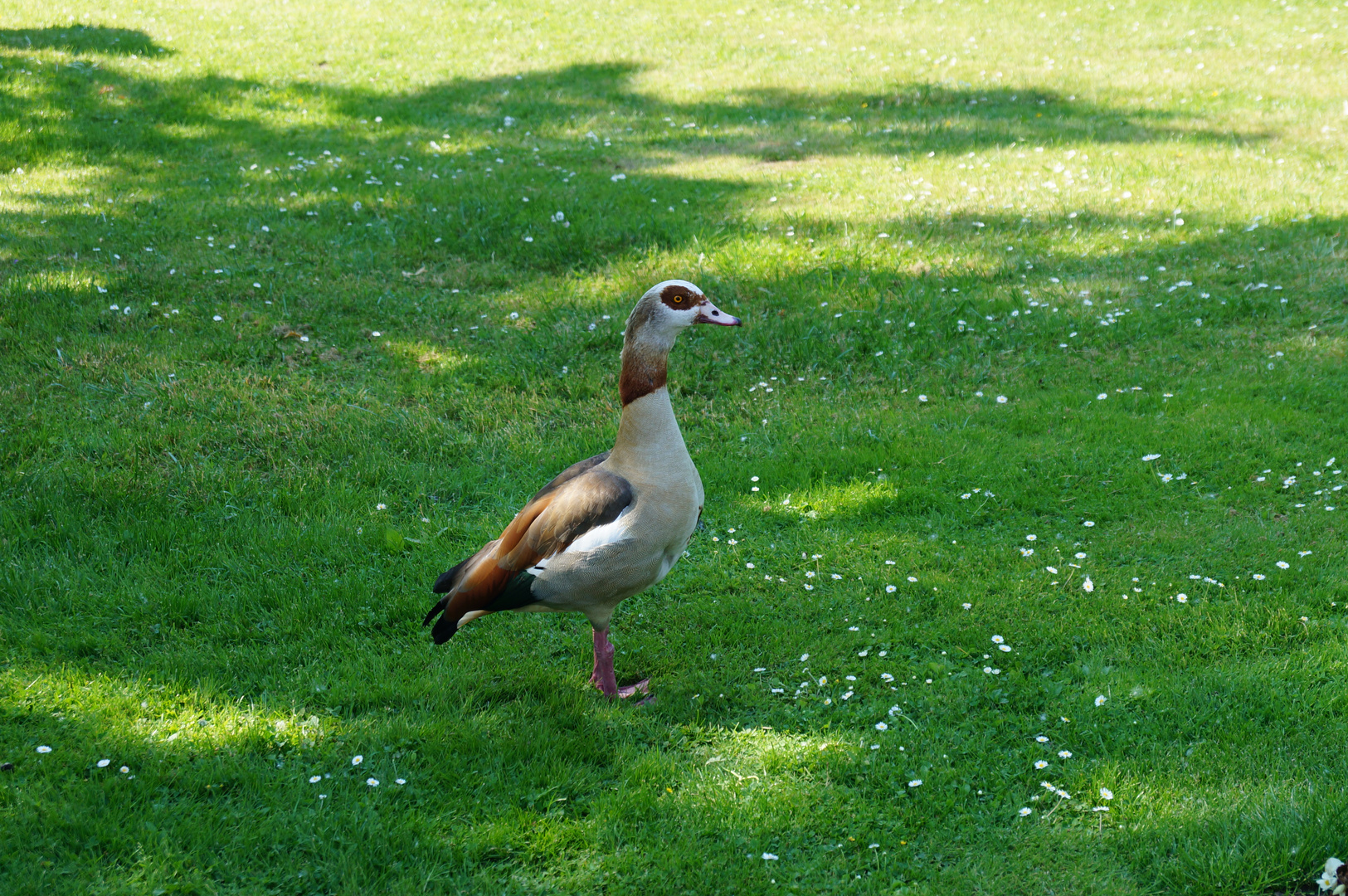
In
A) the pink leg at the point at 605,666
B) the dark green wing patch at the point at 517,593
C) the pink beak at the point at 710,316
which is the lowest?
the pink leg at the point at 605,666

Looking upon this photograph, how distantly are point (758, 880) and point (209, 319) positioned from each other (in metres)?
6.74

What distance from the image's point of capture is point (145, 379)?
7.70 metres

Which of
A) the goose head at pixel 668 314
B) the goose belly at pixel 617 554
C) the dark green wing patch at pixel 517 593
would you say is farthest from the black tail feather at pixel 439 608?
the goose head at pixel 668 314

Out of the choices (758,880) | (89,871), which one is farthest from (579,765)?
(89,871)

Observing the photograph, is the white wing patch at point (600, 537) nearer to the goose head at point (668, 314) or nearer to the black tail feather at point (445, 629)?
the black tail feather at point (445, 629)

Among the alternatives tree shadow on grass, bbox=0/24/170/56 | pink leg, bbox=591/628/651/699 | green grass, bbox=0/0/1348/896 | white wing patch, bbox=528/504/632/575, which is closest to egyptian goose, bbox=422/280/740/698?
white wing patch, bbox=528/504/632/575

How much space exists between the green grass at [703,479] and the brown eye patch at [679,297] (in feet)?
5.70

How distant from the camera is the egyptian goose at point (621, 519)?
15.0ft

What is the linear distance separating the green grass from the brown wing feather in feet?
1.65

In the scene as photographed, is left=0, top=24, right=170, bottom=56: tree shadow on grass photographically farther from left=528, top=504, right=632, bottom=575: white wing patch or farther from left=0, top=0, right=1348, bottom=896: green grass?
left=528, top=504, right=632, bottom=575: white wing patch

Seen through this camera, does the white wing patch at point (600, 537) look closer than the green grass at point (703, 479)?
No

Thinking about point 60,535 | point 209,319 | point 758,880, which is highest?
point 209,319

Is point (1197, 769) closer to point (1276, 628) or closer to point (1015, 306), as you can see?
point (1276, 628)

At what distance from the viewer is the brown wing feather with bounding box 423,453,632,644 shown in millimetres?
4625
